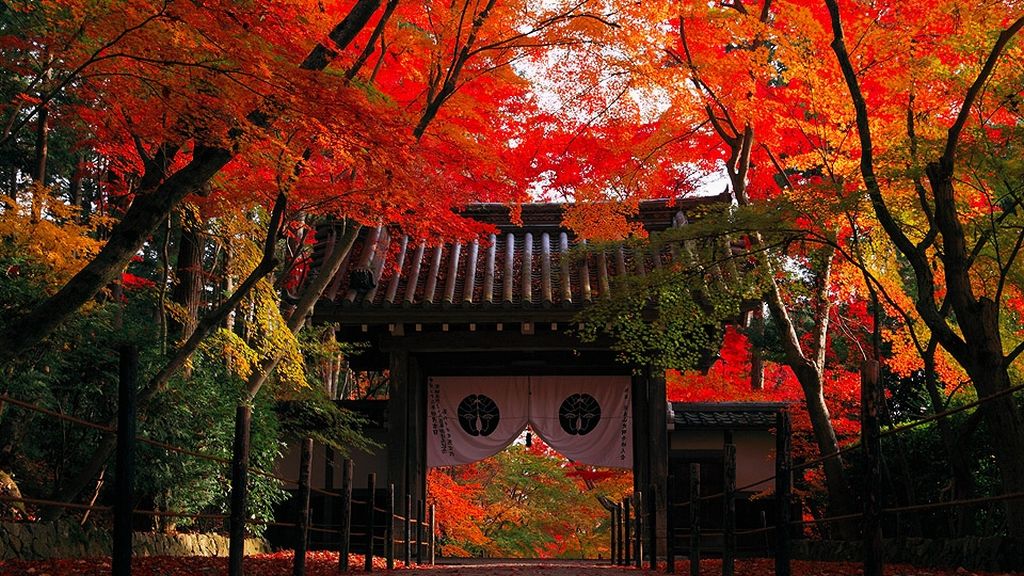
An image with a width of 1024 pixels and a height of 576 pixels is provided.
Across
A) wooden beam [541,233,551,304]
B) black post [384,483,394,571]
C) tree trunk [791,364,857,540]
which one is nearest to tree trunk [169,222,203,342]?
black post [384,483,394,571]

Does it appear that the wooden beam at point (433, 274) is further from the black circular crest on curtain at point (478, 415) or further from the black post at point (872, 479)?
the black post at point (872, 479)

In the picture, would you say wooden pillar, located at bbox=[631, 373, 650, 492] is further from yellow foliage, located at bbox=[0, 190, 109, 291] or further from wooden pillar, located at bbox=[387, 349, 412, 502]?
yellow foliage, located at bbox=[0, 190, 109, 291]

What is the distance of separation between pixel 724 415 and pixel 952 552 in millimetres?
6545

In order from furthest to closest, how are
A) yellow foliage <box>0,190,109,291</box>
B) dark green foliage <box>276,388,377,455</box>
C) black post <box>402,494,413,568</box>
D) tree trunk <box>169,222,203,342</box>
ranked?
dark green foliage <box>276,388,377,455</box> < black post <box>402,494,413,568</box> < tree trunk <box>169,222,203,342</box> < yellow foliage <box>0,190,109,291</box>

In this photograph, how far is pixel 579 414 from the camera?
1441 centimetres

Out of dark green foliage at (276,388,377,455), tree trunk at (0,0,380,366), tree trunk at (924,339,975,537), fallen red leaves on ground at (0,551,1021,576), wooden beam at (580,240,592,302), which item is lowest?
fallen red leaves on ground at (0,551,1021,576)

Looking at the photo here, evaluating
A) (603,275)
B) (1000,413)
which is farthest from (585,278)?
(1000,413)

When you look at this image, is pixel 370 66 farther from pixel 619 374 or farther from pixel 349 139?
pixel 619 374

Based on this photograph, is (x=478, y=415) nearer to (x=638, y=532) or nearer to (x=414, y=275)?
(x=414, y=275)

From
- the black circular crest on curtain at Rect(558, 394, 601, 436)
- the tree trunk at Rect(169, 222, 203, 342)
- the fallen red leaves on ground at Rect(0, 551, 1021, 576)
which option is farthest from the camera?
the black circular crest on curtain at Rect(558, 394, 601, 436)

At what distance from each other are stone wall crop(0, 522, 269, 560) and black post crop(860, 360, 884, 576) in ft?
21.5

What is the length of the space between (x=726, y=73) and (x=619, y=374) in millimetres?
5381

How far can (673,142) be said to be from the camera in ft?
39.1

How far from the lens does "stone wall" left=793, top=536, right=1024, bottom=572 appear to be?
7.95 meters
